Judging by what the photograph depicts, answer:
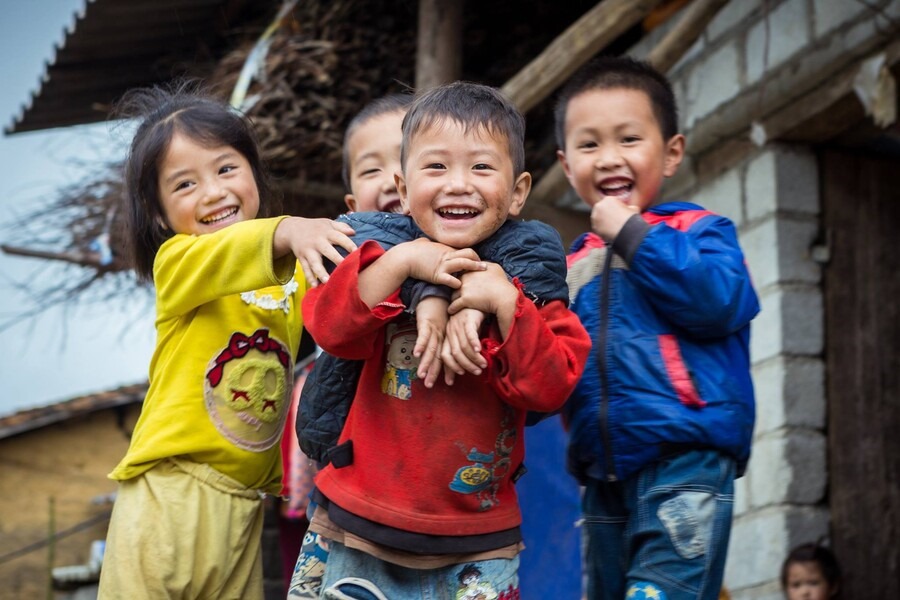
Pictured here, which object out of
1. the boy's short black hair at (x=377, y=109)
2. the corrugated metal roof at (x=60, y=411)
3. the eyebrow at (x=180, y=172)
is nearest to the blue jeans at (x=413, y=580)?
the eyebrow at (x=180, y=172)

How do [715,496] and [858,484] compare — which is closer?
[715,496]

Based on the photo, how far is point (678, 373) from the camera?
236 centimetres

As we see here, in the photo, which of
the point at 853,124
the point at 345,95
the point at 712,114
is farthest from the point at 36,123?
the point at 853,124

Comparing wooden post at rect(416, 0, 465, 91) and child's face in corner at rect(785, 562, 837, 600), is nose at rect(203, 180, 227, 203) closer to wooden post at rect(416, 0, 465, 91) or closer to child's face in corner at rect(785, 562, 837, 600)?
wooden post at rect(416, 0, 465, 91)

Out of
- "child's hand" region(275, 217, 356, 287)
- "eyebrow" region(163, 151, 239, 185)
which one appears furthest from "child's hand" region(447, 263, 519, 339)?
"eyebrow" region(163, 151, 239, 185)

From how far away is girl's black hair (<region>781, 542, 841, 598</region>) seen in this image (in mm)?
3865

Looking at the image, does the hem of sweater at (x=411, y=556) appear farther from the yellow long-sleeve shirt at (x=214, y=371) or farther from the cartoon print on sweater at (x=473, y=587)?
the yellow long-sleeve shirt at (x=214, y=371)

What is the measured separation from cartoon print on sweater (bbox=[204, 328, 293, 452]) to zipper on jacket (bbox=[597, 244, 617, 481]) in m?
0.75

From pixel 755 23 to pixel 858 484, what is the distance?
1.82m

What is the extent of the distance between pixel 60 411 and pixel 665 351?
8.68 meters

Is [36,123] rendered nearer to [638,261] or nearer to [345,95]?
[345,95]

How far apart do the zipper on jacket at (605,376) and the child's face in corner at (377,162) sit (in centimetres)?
66

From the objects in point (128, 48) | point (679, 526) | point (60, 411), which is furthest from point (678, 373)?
point (60, 411)

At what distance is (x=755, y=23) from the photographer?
456 centimetres
